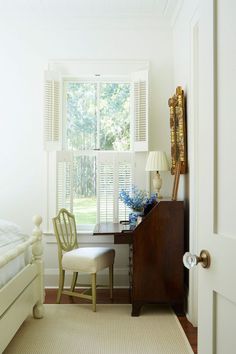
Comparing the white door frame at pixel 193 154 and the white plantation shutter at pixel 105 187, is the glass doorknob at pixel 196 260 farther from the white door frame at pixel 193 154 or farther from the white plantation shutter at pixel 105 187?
the white plantation shutter at pixel 105 187

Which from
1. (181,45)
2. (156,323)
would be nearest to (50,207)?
(156,323)

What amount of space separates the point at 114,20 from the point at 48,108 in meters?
1.26

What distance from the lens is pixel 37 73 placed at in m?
4.18

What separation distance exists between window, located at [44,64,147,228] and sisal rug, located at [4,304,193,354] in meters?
1.13

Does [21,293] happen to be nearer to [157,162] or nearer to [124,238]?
[124,238]

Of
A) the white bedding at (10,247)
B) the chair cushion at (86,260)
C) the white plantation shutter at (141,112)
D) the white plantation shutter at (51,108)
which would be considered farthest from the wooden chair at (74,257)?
the white plantation shutter at (141,112)

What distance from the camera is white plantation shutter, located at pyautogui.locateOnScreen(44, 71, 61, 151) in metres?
4.05

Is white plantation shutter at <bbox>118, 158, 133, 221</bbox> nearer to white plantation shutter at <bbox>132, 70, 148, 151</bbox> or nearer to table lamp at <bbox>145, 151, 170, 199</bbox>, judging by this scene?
white plantation shutter at <bbox>132, 70, 148, 151</bbox>

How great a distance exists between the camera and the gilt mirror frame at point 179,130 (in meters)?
3.39

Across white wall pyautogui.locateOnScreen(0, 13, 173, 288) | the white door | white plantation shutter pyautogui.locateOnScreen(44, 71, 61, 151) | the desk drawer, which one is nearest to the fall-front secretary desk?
the desk drawer

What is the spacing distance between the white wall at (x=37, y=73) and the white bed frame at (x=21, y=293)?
101cm

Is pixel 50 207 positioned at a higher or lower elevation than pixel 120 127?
lower

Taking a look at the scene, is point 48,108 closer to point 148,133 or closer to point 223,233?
point 148,133

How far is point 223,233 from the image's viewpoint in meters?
1.13
